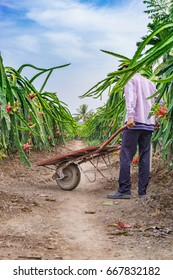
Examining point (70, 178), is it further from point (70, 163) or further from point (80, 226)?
point (80, 226)

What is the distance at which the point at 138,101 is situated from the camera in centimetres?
459

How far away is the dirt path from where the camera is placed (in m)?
2.64

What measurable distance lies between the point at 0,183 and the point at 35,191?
0.43 m

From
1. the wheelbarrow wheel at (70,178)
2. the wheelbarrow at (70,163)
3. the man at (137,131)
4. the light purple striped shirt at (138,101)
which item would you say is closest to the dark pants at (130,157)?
the man at (137,131)

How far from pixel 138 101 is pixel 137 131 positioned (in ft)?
1.08

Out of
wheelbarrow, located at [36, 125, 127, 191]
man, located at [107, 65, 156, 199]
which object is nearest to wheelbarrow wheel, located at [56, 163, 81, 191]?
wheelbarrow, located at [36, 125, 127, 191]

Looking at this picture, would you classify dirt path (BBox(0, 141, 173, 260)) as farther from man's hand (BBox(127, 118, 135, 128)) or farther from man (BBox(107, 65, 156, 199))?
man's hand (BBox(127, 118, 135, 128))

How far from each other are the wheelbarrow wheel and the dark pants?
84 centimetres

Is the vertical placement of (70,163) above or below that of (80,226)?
above

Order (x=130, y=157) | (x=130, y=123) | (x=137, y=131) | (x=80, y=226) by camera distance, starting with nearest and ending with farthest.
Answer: (x=80, y=226)
(x=130, y=123)
(x=137, y=131)
(x=130, y=157)

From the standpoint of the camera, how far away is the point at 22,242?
2824mm

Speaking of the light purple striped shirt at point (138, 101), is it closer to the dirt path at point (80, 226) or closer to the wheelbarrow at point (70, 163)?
the wheelbarrow at point (70, 163)

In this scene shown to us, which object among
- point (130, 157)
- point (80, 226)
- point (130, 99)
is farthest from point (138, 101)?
point (80, 226)
